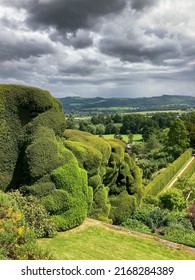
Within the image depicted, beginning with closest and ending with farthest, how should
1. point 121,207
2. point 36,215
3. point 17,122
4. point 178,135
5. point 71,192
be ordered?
point 36,215 → point 71,192 → point 17,122 → point 121,207 → point 178,135

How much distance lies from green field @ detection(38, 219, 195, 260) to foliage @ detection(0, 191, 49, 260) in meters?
2.77

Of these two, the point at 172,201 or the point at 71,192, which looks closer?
the point at 71,192

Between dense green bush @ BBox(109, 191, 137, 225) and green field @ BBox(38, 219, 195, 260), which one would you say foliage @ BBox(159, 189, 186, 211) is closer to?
dense green bush @ BBox(109, 191, 137, 225)

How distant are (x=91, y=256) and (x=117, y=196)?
13114mm

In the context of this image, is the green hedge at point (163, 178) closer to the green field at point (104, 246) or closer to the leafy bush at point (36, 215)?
the green field at point (104, 246)

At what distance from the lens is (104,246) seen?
48.8 feet

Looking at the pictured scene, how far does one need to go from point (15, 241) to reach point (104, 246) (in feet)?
20.2

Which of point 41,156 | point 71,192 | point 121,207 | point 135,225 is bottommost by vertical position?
point 135,225

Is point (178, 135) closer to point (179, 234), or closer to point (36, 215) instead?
point (179, 234)

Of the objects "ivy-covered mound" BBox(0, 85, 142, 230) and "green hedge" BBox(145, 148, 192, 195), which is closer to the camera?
"ivy-covered mound" BBox(0, 85, 142, 230)

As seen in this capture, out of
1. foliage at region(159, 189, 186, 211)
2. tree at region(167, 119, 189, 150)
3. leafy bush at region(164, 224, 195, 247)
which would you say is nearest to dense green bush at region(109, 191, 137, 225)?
leafy bush at region(164, 224, 195, 247)

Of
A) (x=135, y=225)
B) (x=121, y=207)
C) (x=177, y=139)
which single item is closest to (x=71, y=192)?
(x=135, y=225)

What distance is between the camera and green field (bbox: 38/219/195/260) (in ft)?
44.7

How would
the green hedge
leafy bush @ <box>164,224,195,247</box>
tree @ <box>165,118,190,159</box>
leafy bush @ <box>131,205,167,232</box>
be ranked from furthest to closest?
1. tree @ <box>165,118,190,159</box>
2. the green hedge
3. leafy bush @ <box>131,205,167,232</box>
4. leafy bush @ <box>164,224,195,247</box>
